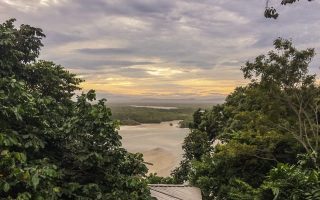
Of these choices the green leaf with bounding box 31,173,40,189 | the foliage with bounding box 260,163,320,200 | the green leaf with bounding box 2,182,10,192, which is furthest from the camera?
the foliage with bounding box 260,163,320,200

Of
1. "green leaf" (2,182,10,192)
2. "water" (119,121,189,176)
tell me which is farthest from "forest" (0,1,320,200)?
"water" (119,121,189,176)

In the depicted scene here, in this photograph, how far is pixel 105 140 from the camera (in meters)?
9.27

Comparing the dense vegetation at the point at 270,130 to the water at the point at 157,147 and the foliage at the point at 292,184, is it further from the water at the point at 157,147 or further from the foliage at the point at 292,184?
the water at the point at 157,147

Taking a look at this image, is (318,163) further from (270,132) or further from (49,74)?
(49,74)

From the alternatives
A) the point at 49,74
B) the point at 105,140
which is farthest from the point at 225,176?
the point at 105,140

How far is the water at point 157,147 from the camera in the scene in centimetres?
4758

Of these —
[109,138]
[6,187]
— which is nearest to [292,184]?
[109,138]

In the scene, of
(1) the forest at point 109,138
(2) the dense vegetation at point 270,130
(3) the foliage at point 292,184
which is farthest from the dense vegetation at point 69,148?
(2) the dense vegetation at point 270,130

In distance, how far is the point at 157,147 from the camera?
5678cm

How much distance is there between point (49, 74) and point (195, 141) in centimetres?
1624

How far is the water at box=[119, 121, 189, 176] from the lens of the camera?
47.6m

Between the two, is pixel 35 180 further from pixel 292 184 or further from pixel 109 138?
pixel 292 184

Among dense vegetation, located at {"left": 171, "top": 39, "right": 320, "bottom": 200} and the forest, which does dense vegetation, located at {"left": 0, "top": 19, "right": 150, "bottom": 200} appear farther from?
dense vegetation, located at {"left": 171, "top": 39, "right": 320, "bottom": 200}

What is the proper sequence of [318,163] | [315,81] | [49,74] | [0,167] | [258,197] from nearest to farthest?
[0,167] → [258,197] → [49,74] → [318,163] → [315,81]
